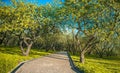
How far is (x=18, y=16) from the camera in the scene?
137 ft

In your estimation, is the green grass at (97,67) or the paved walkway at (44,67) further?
the green grass at (97,67)

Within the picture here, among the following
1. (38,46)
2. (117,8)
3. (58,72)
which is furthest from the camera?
(38,46)

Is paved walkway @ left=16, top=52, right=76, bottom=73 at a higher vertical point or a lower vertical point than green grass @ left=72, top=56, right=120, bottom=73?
higher

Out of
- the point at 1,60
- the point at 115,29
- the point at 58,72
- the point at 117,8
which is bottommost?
the point at 58,72

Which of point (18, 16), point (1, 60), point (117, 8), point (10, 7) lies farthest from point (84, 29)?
point (1, 60)

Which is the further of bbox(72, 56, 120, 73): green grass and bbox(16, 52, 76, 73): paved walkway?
bbox(72, 56, 120, 73): green grass

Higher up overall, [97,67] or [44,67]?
[44,67]

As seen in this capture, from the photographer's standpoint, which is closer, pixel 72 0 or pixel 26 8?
pixel 72 0

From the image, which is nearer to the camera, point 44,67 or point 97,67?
point 44,67

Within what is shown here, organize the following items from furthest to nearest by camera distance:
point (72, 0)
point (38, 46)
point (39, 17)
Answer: point (38, 46), point (39, 17), point (72, 0)

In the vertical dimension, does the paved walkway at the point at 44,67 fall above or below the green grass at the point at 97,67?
above

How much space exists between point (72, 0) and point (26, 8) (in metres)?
11.4

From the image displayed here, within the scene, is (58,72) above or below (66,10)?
below

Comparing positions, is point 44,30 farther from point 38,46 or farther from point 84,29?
point 38,46
